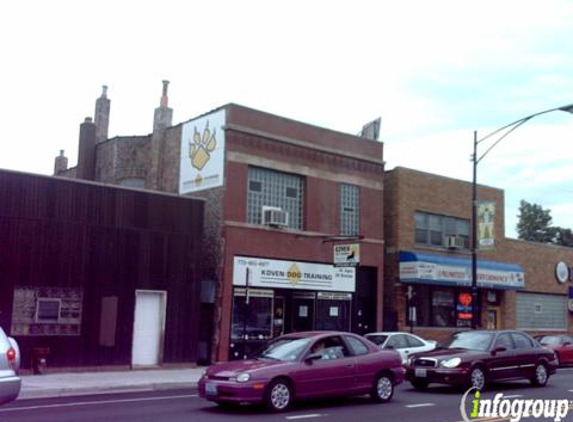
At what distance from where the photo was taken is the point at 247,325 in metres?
24.7

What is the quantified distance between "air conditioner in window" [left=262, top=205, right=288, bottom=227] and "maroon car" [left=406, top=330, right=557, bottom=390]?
29.3 feet

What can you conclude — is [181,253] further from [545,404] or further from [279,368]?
[545,404]

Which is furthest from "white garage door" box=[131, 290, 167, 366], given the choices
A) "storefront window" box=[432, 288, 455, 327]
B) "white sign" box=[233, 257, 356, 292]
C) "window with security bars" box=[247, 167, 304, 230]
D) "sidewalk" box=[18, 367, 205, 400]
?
"storefront window" box=[432, 288, 455, 327]

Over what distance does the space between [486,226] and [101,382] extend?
15.2 metres

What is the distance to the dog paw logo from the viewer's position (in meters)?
25.4

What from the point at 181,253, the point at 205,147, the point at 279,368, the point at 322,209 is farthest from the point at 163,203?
the point at 279,368

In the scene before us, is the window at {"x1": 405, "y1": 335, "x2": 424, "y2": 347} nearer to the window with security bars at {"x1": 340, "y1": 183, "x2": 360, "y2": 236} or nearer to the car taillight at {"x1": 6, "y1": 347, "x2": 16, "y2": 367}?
the window with security bars at {"x1": 340, "y1": 183, "x2": 360, "y2": 236}

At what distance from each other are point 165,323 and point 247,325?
3.20m

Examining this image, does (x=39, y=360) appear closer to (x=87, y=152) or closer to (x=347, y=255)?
(x=347, y=255)

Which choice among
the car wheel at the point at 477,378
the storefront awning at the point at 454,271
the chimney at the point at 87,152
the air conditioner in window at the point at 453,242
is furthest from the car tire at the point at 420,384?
the chimney at the point at 87,152

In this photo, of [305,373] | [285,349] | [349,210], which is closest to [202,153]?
[349,210]

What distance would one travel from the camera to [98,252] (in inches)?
846

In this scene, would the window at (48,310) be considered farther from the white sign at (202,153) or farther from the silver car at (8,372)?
the silver car at (8,372)

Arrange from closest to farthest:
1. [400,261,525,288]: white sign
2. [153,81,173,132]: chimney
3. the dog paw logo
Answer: the dog paw logo < [153,81,173,132]: chimney < [400,261,525,288]: white sign
